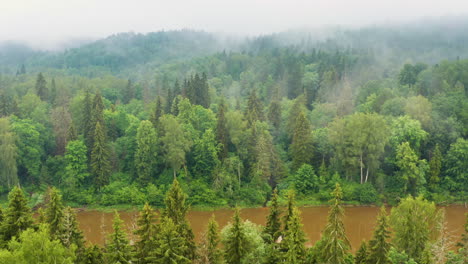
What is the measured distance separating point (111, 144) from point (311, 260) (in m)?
40.4

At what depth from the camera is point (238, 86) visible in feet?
329

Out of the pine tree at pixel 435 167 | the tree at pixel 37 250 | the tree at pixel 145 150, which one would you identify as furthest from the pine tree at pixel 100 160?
the pine tree at pixel 435 167

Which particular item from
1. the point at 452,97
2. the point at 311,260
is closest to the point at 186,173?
the point at 311,260

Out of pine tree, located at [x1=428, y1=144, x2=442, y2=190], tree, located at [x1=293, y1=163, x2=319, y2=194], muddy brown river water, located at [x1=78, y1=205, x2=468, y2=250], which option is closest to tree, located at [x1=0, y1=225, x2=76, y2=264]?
muddy brown river water, located at [x1=78, y1=205, x2=468, y2=250]

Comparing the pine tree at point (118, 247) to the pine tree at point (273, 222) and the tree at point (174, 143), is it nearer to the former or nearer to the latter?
the pine tree at point (273, 222)

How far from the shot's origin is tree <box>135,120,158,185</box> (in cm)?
5431

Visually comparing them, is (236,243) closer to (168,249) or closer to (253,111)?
(168,249)

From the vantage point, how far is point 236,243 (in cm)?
2809

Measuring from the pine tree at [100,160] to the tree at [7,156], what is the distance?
1081cm

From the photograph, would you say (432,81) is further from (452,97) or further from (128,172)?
(128,172)

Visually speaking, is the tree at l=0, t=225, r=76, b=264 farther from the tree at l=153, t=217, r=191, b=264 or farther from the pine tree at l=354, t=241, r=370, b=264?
the pine tree at l=354, t=241, r=370, b=264

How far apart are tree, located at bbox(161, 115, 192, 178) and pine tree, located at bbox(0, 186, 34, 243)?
27.5m

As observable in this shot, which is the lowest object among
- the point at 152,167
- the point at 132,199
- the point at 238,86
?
the point at 132,199

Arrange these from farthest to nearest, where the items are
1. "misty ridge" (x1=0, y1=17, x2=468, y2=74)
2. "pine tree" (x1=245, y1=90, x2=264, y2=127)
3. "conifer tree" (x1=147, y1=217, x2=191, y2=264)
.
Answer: "misty ridge" (x1=0, y1=17, x2=468, y2=74) < "pine tree" (x1=245, y1=90, x2=264, y2=127) < "conifer tree" (x1=147, y1=217, x2=191, y2=264)
